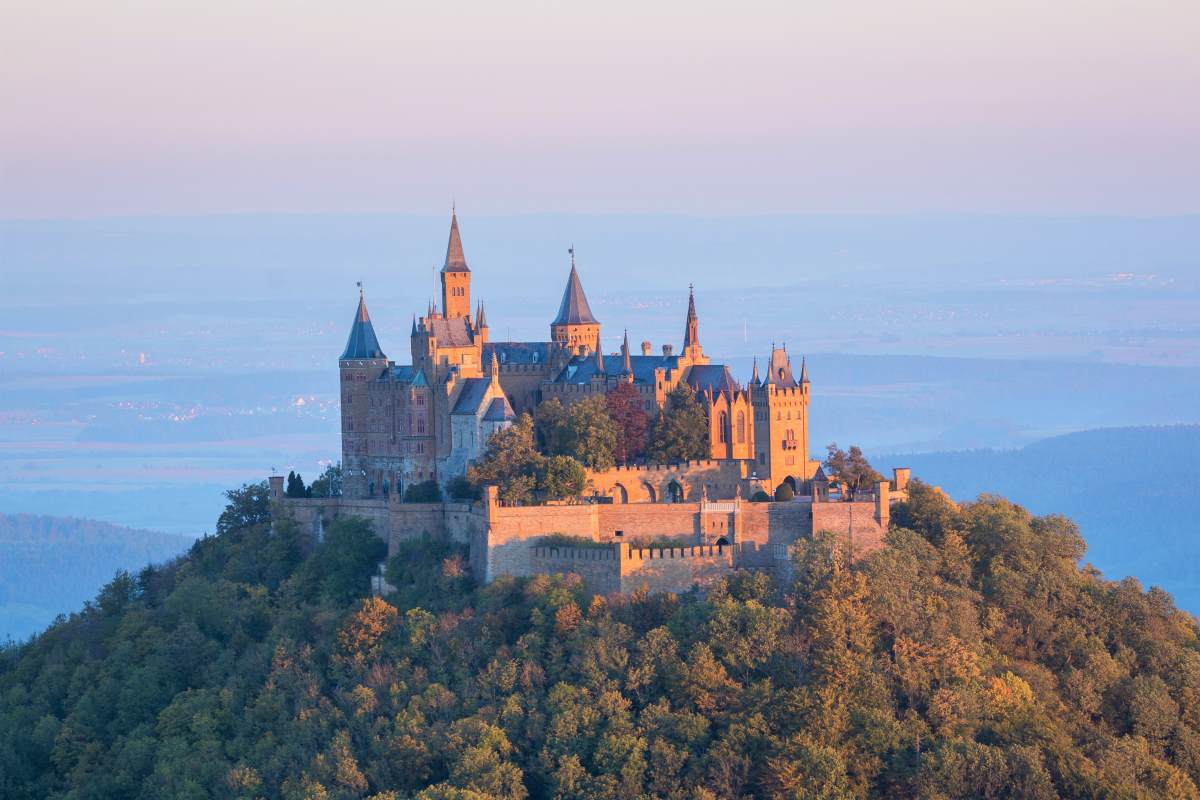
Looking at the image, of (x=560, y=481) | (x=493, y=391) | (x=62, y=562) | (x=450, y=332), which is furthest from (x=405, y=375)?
(x=62, y=562)

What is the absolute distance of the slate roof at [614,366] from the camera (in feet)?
266

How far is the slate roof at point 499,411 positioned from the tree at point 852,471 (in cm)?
1083

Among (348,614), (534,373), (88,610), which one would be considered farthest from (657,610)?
(88,610)

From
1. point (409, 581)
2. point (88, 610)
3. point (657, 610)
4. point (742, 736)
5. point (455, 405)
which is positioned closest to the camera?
point (742, 736)

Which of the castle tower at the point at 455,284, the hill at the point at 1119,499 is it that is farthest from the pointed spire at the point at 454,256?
the hill at the point at 1119,499

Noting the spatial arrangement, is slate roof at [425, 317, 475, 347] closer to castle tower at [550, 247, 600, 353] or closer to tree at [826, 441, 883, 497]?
castle tower at [550, 247, 600, 353]

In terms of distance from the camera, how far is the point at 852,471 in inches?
3029

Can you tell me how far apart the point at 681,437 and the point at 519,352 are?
826cm

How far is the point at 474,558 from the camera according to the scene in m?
73.5

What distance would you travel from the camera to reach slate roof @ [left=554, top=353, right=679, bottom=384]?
81.0m

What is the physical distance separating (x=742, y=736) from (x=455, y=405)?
2008 cm

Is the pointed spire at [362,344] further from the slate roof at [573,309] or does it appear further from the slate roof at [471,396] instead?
the slate roof at [573,309]

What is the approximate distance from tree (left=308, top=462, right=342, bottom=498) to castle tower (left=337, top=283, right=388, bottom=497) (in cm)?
62

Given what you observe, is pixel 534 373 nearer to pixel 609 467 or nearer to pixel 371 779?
pixel 609 467
